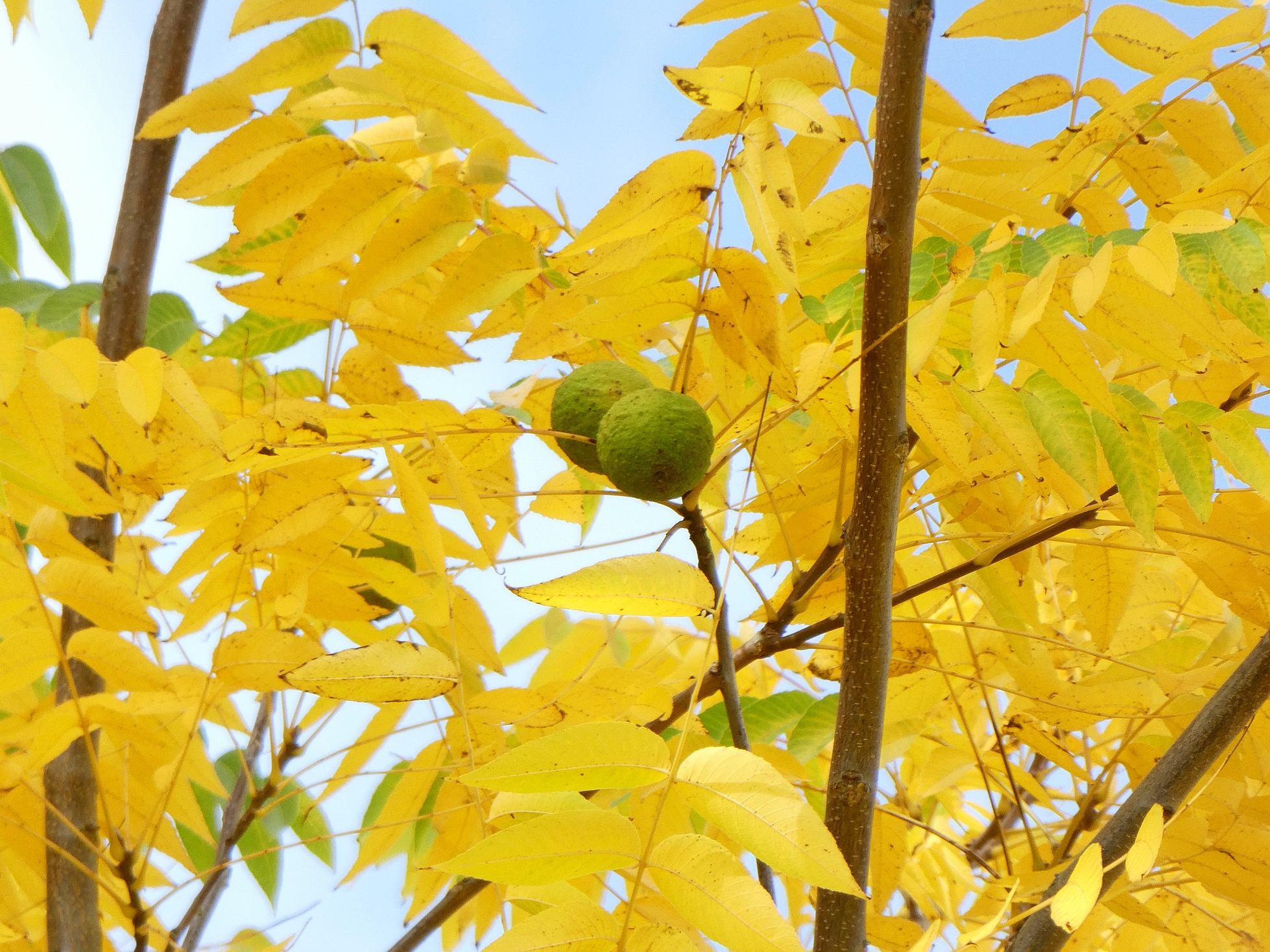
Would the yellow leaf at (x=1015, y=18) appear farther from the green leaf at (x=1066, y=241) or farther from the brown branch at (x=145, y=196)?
the brown branch at (x=145, y=196)

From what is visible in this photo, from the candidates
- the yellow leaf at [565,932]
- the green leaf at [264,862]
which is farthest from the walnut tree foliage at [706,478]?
the green leaf at [264,862]

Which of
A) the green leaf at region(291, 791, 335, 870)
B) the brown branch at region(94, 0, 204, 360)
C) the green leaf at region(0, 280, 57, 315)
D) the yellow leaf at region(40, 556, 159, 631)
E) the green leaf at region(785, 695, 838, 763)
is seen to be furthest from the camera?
the green leaf at region(291, 791, 335, 870)

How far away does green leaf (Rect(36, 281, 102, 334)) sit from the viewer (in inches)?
57.4

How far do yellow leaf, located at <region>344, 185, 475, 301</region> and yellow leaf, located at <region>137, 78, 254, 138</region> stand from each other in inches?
10.2

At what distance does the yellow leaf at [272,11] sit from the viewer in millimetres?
1065

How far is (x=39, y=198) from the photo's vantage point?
4.90 feet

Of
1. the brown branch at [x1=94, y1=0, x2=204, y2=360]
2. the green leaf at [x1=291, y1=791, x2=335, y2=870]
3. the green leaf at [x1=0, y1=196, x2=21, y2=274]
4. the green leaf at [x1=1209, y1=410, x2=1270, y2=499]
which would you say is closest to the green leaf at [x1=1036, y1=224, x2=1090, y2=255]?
the green leaf at [x1=1209, y1=410, x2=1270, y2=499]

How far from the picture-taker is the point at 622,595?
700mm

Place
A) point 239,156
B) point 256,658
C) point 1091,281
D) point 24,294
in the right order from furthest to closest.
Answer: point 24,294 < point 239,156 < point 256,658 < point 1091,281

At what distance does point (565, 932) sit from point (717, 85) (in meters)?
0.62

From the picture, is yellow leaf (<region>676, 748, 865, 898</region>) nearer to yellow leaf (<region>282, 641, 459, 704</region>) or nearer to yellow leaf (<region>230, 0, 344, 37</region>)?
yellow leaf (<region>282, 641, 459, 704</region>)

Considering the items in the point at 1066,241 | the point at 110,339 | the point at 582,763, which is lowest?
the point at 582,763

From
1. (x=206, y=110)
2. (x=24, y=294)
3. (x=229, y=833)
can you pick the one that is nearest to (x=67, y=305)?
(x=24, y=294)

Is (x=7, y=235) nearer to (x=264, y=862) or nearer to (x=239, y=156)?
(x=239, y=156)
